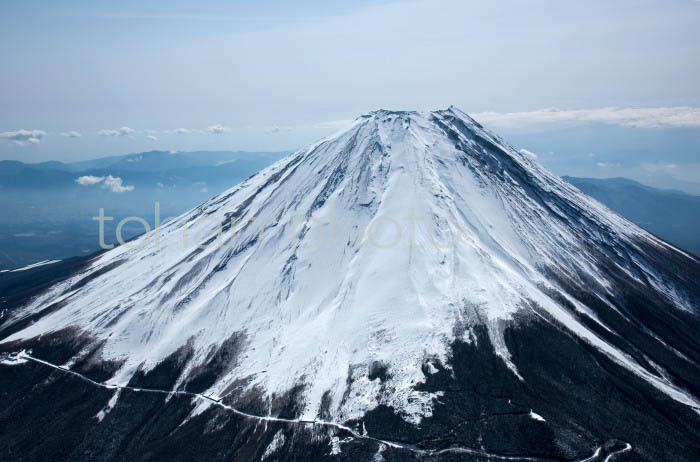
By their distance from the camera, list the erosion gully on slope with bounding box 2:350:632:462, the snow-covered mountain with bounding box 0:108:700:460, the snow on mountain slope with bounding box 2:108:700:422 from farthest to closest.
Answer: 1. the snow on mountain slope with bounding box 2:108:700:422
2. the snow-covered mountain with bounding box 0:108:700:460
3. the erosion gully on slope with bounding box 2:350:632:462

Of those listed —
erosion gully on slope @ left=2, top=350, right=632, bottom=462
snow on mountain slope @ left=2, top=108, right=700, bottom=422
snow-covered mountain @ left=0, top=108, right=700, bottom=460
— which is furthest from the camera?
snow on mountain slope @ left=2, top=108, right=700, bottom=422

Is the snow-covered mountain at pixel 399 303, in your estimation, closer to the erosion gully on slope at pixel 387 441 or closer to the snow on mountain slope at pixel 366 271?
the snow on mountain slope at pixel 366 271

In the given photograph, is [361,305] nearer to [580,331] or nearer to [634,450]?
[580,331]

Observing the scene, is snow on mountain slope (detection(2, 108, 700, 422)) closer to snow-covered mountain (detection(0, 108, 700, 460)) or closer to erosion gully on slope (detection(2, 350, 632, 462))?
snow-covered mountain (detection(0, 108, 700, 460))

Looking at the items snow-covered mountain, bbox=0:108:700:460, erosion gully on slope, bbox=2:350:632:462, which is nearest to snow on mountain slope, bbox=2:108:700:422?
snow-covered mountain, bbox=0:108:700:460

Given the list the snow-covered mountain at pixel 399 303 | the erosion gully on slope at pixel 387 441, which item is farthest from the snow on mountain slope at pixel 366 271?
the erosion gully on slope at pixel 387 441

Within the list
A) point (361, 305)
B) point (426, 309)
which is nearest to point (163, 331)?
point (361, 305)

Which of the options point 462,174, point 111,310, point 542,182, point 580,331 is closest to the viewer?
point 580,331
